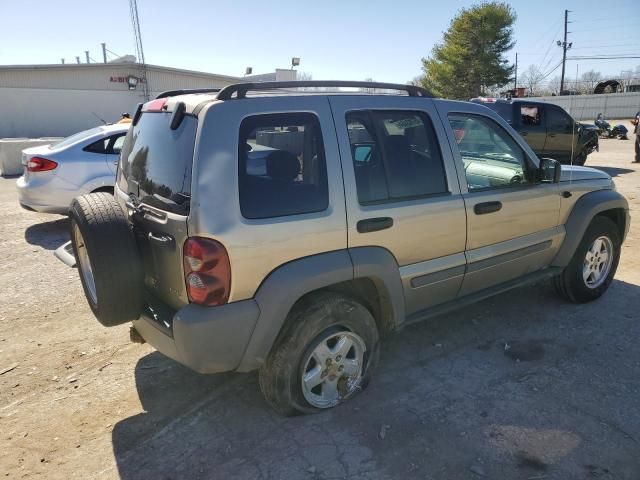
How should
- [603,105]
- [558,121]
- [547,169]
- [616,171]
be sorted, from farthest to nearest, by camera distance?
[603,105] → [616,171] → [558,121] → [547,169]

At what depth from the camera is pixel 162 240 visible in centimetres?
261

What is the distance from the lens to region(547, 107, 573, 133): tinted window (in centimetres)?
1191

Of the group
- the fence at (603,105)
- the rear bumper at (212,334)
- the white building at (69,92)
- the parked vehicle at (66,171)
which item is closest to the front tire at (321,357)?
the rear bumper at (212,334)

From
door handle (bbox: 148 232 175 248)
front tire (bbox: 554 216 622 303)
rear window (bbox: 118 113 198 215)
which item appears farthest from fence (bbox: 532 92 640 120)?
door handle (bbox: 148 232 175 248)

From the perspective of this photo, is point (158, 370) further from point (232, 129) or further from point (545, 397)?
point (545, 397)

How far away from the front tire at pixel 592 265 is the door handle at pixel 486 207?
1.34m

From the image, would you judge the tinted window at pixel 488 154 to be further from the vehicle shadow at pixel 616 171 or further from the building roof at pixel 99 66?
the building roof at pixel 99 66

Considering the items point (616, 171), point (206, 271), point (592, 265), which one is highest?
point (206, 271)

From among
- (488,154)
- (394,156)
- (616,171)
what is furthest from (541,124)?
(394,156)

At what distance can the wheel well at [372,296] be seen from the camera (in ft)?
10.0

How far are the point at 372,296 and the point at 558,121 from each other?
10.9 meters

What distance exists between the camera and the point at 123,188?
3.31 meters

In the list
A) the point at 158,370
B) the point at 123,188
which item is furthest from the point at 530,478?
the point at 123,188

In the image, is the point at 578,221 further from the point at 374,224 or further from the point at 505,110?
the point at 505,110
